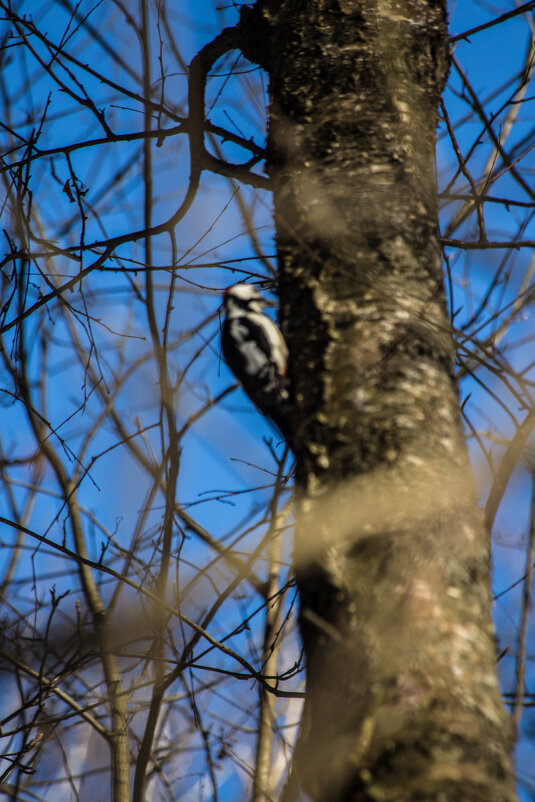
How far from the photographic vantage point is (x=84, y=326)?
2.40 metres

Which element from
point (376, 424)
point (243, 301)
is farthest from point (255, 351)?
point (376, 424)

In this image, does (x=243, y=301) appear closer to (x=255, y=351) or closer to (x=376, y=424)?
(x=255, y=351)

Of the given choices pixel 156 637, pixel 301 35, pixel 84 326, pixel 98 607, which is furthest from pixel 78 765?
pixel 301 35

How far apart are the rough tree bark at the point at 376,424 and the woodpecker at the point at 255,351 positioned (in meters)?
1.04

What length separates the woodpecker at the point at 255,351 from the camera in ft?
9.45

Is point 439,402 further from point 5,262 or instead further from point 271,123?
point 5,262

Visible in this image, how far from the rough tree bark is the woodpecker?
1043mm

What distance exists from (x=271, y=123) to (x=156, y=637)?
1656mm

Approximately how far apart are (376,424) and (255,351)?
5.60ft

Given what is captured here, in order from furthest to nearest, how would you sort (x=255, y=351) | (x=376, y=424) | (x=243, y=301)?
(x=243, y=301) → (x=255, y=351) → (x=376, y=424)

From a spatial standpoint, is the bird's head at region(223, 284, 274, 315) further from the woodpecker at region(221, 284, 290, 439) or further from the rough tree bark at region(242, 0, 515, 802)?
the rough tree bark at region(242, 0, 515, 802)

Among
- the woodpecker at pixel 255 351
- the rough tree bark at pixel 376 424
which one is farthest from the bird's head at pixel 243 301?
the rough tree bark at pixel 376 424

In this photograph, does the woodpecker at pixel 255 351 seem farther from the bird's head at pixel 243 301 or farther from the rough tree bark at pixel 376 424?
the rough tree bark at pixel 376 424

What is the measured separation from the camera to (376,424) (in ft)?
4.55
